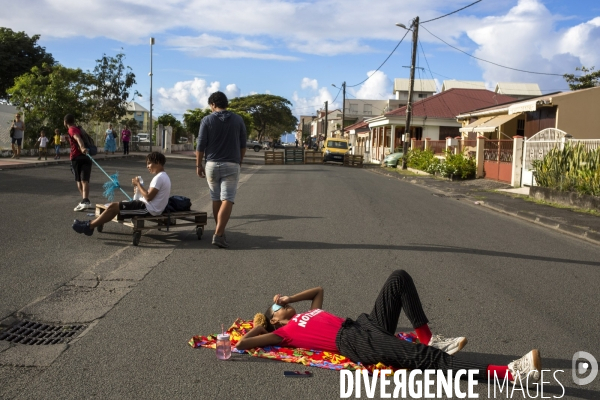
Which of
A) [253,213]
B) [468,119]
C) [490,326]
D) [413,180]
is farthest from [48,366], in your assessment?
[468,119]

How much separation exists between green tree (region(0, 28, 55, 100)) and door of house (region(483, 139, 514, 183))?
36100 millimetres

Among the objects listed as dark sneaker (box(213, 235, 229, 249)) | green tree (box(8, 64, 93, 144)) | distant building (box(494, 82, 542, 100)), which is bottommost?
dark sneaker (box(213, 235, 229, 249))

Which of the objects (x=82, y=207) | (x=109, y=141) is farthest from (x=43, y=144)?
(x=82, y=207)

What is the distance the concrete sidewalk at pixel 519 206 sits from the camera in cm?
1153

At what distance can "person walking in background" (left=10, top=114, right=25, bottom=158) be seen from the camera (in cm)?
2559

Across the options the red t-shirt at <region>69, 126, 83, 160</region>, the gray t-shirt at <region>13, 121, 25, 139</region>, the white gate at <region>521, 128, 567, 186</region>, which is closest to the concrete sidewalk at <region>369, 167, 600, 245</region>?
the white gate at <region>521, 128, 567, 186</region>

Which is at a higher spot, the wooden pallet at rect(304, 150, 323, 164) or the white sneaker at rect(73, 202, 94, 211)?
the wooden pallet at rect(304, 150, 323, 164)

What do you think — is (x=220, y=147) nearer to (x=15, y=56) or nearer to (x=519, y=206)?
(x=519, y=206)

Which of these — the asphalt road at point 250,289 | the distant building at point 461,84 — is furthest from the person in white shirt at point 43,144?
the distant building at point 461,84

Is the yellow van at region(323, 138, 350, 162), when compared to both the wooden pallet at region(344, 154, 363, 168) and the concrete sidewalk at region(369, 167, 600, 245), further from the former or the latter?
the concrete sidewalk at region(369, 167, 600, 245)

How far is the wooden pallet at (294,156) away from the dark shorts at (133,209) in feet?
106

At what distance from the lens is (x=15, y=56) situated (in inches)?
1905

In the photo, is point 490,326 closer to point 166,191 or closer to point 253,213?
point 166,191

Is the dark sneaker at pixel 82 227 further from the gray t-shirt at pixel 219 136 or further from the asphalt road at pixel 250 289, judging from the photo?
the gray t-shirt at pixel 219 136
